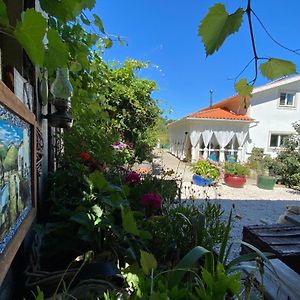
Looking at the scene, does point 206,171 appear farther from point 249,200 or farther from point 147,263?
point 147,263

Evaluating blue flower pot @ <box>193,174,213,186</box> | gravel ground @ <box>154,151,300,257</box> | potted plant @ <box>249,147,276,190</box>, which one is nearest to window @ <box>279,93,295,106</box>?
potted plant @ <box>249,147,276,190</box>

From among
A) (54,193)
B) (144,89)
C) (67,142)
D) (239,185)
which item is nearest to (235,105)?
(239,185)

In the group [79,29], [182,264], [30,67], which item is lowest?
[182,264]

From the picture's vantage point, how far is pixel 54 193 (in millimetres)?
1823

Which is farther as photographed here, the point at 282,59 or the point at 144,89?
the point at 144,89

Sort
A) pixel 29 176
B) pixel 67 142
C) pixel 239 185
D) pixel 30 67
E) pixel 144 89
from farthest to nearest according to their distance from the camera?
pixel 239 185 → pixel 144 89 → pixel 67 142 → pixel 30 67 → pixel 29 176

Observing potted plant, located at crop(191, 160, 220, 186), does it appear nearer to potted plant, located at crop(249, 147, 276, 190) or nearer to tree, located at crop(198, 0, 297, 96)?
potted plant, located at crop(249, 147, 276, 190)

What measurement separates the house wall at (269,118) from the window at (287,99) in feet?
0.52

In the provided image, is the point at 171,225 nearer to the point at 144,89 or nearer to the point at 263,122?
the point at 144,89

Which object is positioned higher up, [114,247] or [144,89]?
[144,89]

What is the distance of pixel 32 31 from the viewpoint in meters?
0.56

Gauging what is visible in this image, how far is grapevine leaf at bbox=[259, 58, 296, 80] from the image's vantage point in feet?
2.31

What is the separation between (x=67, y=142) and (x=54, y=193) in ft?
4.02

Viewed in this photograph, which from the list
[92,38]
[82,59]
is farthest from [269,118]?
[82,59]
